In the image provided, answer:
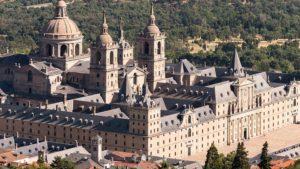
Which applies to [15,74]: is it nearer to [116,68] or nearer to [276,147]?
[116,68]

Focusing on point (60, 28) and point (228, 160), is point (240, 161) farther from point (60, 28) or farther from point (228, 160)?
point (60, 28)

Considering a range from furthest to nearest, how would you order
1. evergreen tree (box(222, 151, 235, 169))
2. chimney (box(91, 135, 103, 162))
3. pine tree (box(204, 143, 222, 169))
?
chimney (box(91, 135, 103, 162)) → evergreen tree (box(222, 151, 235, 169)) → pine tree (box(204, 143, 222, 169))

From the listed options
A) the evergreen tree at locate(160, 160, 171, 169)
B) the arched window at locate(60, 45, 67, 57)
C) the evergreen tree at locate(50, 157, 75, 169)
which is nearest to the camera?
the evergreen tree at locate(50, 157, 75, 169)

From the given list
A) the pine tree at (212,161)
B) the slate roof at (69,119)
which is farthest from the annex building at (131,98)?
the pine tree at (212,161)

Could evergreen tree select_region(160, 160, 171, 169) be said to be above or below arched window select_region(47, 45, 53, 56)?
below

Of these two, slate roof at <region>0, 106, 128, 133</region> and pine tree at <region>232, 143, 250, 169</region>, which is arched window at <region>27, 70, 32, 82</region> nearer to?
slate roof at <region>0, 106, 128, 133</region>

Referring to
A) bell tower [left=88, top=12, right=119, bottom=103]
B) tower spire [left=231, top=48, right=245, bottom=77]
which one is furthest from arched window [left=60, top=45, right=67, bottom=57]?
tower spire [left=231, top=48, right=245, bottom=77]

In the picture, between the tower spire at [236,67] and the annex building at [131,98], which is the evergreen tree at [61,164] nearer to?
the annex building at [131,98]
